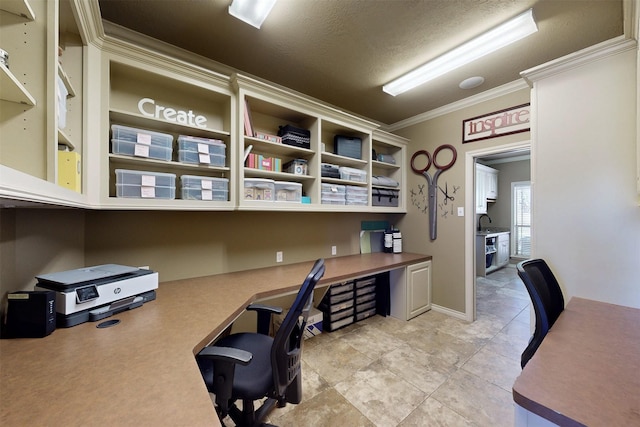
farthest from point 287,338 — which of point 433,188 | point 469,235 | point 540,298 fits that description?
point 433,188

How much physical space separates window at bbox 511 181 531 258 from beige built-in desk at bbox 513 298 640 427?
18.2 feet

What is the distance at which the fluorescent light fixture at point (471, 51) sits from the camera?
5.57ft

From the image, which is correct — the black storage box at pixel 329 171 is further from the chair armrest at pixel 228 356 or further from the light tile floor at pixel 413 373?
the chair armrest at pixel 228 356

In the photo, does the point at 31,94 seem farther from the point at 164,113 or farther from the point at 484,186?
the point at 484,186

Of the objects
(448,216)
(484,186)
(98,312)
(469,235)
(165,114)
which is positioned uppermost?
(165,114)

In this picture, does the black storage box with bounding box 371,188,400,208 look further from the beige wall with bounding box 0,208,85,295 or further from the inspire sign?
the beige wall with bounding box 0,208,85,295

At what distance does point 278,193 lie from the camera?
89.6 inches

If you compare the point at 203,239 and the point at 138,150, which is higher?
the point at 138,150

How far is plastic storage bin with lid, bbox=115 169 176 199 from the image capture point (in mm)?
1599

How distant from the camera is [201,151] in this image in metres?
1.84

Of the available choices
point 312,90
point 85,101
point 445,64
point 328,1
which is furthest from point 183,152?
point 445,64

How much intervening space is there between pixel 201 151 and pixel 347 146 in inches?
63.4

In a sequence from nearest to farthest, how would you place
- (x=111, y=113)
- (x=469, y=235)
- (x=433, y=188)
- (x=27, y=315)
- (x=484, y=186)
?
(x=27, y=315) < (x=111, y=113) < (x=469, y=235) < (x=433, y=188) < (x=484, y=186)

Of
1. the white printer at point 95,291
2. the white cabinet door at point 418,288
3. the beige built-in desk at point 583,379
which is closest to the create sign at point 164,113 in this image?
the white printer at point 95,291
